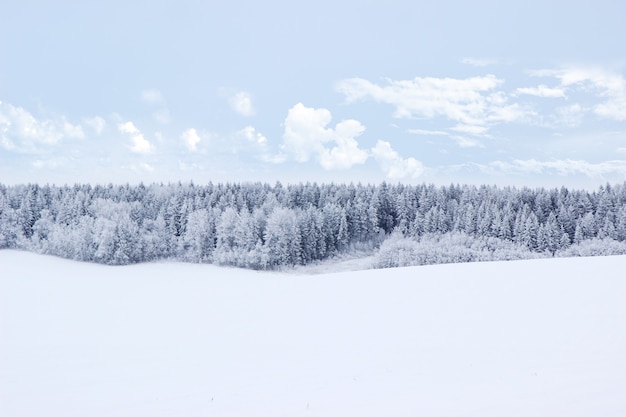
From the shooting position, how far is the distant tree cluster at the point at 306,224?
51.1 metres

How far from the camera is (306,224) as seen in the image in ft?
180

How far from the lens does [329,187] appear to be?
6800 centimetres

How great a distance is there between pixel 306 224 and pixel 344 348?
1726 inches

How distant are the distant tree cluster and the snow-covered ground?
107ft

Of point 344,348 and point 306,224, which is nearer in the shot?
point 344,348

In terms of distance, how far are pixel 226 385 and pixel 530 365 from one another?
6.03 metres

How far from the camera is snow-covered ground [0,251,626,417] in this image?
777 centimetres

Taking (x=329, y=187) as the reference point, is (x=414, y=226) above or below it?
below

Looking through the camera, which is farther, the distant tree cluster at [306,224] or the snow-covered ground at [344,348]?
the distant tree cluster at [306,224]

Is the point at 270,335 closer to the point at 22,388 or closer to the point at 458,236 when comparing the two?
the point at 22,388

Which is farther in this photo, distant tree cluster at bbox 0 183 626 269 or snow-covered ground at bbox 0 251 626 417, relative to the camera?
distant tree cluster at bbox 0 183 626 269

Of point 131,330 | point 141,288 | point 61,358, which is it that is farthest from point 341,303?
point 141,288

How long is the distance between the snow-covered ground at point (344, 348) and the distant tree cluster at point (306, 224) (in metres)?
32.5

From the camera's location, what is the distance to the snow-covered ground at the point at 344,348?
777 cm
